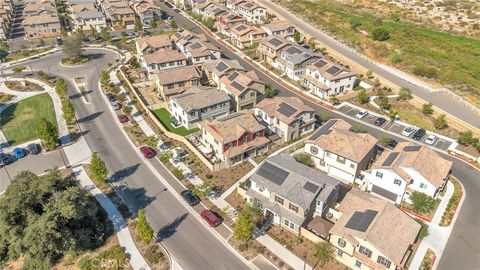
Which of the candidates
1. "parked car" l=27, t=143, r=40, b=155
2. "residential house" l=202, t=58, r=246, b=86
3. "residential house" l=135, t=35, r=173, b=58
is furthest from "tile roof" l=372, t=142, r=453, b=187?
"residential house" l=135, t=35, r=173, b=58

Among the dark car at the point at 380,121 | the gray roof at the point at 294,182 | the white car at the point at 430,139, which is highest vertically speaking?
the gray roof at the point at 294,182

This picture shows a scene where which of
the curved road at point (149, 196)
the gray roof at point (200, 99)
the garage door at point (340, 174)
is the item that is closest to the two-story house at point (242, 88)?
the gray roof at point (200, 99)

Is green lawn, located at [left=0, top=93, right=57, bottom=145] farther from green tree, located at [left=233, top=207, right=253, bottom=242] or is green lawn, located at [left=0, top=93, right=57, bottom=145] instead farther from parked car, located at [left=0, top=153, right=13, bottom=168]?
green tree, located at [left=233, top=207, right=253, bottom=242]

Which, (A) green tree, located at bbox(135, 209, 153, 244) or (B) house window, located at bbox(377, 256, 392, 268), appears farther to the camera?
(A) green tree, located at bbox(135, 209, 153, 244)

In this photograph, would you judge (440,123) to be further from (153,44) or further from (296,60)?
(153,44)

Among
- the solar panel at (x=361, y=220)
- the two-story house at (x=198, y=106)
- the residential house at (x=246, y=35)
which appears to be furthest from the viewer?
the residential house at (x=246, y=35)

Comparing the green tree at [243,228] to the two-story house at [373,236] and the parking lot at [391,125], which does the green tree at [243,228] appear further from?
the parking lot at [391,125]

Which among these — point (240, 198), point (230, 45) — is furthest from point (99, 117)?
point (230, 45)
